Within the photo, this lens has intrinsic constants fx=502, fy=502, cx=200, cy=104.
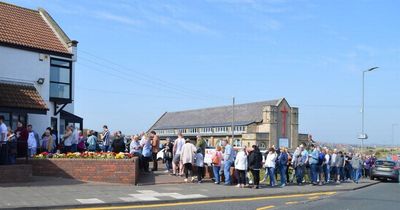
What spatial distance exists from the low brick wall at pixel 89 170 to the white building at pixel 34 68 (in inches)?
205

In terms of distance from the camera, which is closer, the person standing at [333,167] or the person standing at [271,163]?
the person standing at [271,163]

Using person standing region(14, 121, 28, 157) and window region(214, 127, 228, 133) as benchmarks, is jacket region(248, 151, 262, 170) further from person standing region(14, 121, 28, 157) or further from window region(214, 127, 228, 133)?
window region(214, 127, 228, 133)

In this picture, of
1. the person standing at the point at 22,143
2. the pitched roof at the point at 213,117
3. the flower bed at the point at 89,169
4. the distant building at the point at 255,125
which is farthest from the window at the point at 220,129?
the flower bed at the point at 89,169


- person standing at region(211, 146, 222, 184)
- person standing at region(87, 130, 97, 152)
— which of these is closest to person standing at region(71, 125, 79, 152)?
person standing at region(87, 130, 97, 152)

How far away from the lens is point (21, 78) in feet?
77.4

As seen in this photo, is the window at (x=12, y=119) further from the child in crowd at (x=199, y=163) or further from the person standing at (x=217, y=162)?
the person standing at (x=217, y=162)

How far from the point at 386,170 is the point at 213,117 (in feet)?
246

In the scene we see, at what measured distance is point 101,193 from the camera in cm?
1473

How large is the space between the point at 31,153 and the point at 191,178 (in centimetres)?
618

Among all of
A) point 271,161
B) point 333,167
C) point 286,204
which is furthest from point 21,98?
point 333,167

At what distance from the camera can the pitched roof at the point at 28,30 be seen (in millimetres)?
23969

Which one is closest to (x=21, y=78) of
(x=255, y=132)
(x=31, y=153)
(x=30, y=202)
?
(x=31, y=153)

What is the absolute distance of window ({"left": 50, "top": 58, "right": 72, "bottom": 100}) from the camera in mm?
25484

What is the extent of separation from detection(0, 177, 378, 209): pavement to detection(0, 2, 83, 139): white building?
6.61 m
